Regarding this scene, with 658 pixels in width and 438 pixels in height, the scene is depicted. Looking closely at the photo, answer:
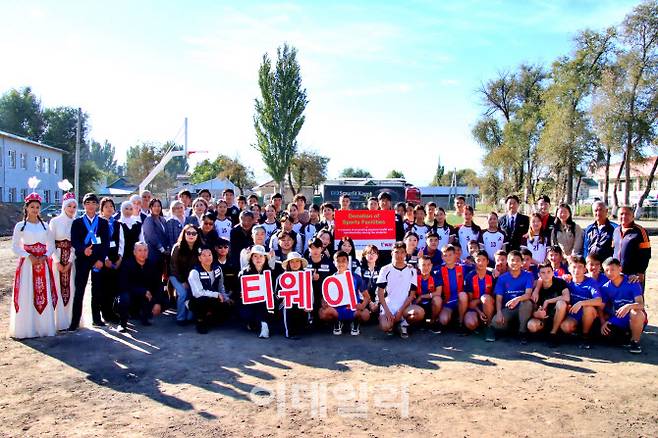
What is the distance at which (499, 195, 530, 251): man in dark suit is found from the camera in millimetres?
8258

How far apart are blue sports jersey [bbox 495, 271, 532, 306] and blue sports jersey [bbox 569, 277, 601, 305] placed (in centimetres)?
56

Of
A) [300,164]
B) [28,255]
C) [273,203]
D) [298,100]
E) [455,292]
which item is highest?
[298,100]

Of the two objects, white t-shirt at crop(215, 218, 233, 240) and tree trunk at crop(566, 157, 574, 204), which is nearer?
white t-shirt at crop(215, 218, 233, 240)

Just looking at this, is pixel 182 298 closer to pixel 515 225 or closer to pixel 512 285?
pixel 512 285

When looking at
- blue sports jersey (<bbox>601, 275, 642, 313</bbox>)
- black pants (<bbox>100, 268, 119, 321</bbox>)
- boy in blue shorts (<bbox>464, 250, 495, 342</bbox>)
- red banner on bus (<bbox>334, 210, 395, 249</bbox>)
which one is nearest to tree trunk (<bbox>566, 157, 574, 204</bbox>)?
red banner on bus (<bbox>334, 210, 395, 249</bbox>)

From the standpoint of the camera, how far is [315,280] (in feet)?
24.3

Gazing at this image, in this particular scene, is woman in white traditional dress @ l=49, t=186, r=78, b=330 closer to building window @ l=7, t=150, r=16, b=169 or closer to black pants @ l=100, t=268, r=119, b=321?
black pants @ l=100, t=268, r=119, b=321

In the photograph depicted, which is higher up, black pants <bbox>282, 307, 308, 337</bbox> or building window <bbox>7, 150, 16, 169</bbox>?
building window <bbox>7, 150, 16, 169</bbox>

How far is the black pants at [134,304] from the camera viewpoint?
7.25 metres

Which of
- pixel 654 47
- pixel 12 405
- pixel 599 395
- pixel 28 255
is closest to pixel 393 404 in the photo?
pixel 599 395

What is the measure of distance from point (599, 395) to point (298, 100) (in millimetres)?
39439

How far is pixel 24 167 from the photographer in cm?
4347

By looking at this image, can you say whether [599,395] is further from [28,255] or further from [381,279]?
[28,255]

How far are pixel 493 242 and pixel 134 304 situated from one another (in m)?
5.62
